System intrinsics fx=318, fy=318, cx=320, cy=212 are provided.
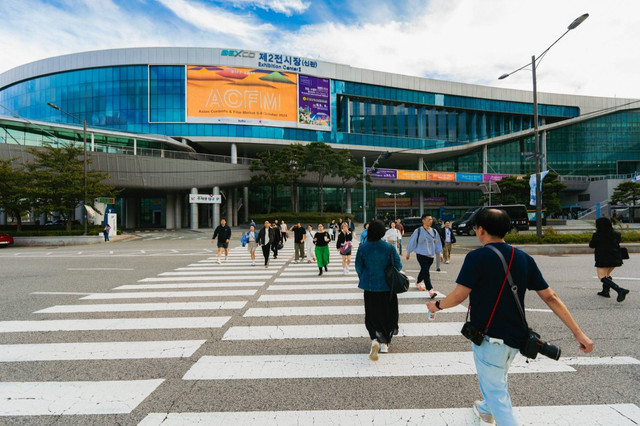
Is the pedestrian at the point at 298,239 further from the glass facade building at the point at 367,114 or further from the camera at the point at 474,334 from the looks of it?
the glass facade building at the point at 367,114

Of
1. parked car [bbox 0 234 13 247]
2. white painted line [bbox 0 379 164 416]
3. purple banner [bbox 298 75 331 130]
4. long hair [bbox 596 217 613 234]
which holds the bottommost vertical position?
parked car [bbox 0 234 13 247]

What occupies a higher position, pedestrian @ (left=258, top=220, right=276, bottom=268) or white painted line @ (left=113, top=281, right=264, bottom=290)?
pedestrian @ (left=258, top=220, right=276, bottom=268)

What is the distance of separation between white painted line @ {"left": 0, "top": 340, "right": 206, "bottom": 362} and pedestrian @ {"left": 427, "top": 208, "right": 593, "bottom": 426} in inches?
141

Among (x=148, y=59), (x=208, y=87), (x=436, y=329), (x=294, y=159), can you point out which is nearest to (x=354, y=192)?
(x=294, y=159)

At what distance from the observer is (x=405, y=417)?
9.18 feet

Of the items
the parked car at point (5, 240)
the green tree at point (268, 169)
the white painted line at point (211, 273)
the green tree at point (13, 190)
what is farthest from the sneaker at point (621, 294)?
the green tree at point (268, 169)

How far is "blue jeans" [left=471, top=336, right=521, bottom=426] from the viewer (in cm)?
225

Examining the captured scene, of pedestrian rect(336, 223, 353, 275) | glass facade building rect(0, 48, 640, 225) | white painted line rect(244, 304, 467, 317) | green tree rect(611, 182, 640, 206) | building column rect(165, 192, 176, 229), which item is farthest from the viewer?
green tree rect(611, 182, 640, 206)

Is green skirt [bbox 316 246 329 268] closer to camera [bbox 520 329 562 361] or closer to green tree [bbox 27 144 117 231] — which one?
camera [bbox 520 329 562 361]

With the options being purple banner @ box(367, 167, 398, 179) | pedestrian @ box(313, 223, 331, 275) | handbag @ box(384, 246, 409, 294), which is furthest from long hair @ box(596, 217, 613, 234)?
purple banner @ box(367, 167, 398, 179)

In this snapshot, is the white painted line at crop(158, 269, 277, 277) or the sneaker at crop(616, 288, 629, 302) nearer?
the sneaker at crop(616, 288, 629, 302)

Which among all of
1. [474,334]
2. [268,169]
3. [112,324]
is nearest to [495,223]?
[474,334]

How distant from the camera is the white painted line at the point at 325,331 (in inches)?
191

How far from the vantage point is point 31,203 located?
25.2 metres
